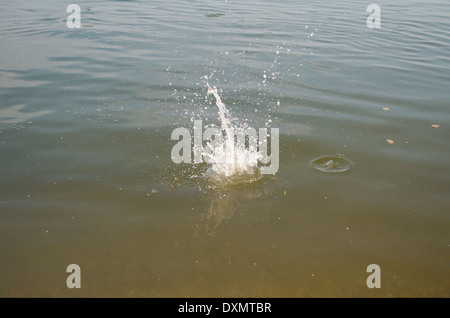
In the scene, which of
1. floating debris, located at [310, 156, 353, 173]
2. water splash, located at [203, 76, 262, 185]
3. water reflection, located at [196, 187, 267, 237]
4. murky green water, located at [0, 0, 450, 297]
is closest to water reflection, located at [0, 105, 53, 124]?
murky green water, located at [0, 0, 450, 297]

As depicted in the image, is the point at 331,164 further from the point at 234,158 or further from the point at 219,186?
the point at 219,186

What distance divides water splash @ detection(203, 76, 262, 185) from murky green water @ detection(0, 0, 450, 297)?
17 centimetres

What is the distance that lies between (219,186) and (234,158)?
1.81 feet

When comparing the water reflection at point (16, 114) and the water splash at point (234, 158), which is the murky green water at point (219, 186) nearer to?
the water reflection at point (16, 114)

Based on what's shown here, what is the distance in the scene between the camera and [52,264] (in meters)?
2.92

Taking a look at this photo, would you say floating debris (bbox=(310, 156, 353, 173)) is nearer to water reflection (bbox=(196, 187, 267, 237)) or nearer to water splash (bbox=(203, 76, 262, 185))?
water splash (bbox=(203, 76, 262, 185))

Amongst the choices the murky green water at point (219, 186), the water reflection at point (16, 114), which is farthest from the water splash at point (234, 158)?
the water reflection at point (16, 114)

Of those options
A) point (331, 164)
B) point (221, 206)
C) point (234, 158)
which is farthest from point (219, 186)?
point (331, 164)

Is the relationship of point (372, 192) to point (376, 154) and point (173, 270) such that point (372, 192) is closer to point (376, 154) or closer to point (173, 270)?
point (376, 154)

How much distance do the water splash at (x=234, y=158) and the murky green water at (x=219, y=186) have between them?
0.17 m

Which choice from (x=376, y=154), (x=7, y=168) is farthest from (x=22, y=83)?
(x=376, y=154)
